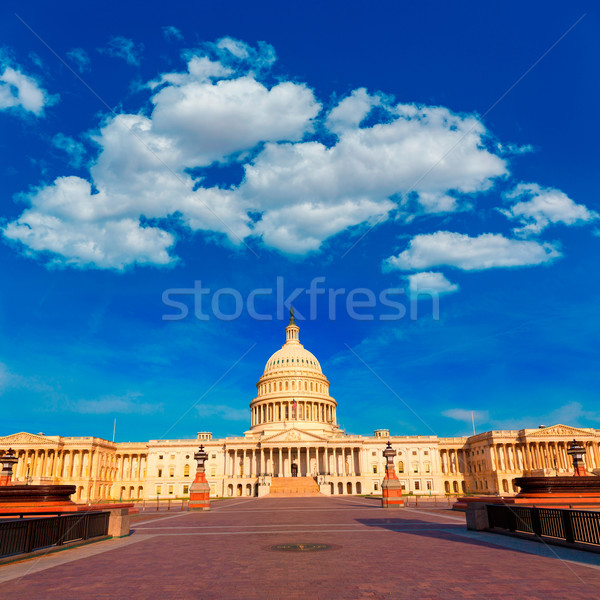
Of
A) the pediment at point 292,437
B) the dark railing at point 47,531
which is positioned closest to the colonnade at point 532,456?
the pediment at point 292,437

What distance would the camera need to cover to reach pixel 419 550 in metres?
16.3

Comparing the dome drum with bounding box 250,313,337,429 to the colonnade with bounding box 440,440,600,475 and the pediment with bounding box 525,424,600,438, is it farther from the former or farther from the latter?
the pediment with bounding box 525,424,600,438

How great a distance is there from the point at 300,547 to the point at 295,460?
10901 cm

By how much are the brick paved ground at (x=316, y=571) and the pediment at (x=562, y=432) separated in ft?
353

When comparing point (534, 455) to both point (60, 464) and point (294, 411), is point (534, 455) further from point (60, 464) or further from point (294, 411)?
point (60, 464)

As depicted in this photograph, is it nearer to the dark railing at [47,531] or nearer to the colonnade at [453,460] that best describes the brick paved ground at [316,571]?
the dark railing at [47,531]

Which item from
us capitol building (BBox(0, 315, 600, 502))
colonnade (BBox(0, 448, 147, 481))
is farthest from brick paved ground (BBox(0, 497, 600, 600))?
colonnade (BBox(0, 448, 147, 481))

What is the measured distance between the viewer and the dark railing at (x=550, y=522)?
15516 millimetres

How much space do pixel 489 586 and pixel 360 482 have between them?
100 meters

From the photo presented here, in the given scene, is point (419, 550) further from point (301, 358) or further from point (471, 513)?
point (301, 358)

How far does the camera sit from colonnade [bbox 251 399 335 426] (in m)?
135

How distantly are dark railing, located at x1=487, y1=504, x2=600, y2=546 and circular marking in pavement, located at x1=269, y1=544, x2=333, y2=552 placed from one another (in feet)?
24.8

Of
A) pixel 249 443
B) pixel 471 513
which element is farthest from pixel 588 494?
pixel 249 443

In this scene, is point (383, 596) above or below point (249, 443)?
below
